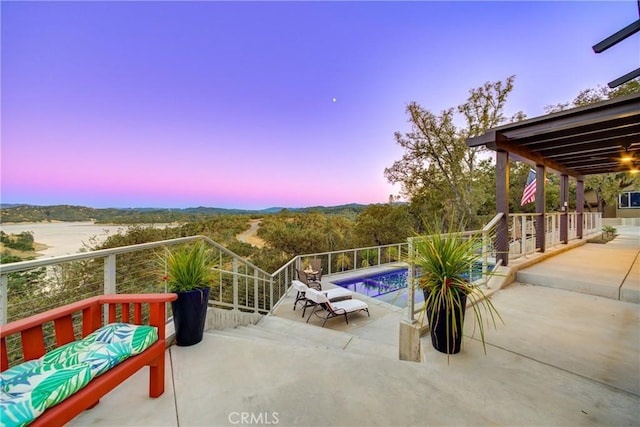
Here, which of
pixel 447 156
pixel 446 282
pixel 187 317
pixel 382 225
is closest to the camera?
pixel 446 282

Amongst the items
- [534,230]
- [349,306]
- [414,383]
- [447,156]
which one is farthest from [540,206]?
[447,156]

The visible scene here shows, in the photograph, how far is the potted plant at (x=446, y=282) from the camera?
2.17m

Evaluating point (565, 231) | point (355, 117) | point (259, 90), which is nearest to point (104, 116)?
point (259, 90)

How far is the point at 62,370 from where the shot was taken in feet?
4.08

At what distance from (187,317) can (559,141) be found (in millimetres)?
6647

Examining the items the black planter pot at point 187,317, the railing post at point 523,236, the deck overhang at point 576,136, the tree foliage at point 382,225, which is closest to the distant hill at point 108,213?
the tree foliage at point 382,225

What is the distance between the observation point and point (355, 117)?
13.2 meters

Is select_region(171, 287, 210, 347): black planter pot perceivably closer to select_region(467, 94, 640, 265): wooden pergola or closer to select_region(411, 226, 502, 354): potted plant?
select_region(411, 226, 502, 354): potted plant

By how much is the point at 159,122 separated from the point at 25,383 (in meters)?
11.7

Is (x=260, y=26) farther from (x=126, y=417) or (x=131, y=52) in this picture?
(x=126, y=417)

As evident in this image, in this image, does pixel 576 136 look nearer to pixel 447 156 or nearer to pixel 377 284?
pixel 377 284

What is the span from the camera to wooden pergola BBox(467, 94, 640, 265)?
3.70 m

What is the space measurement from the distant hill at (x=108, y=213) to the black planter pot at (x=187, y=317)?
138 inches

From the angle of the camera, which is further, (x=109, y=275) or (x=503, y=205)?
(x=503, y=205)
